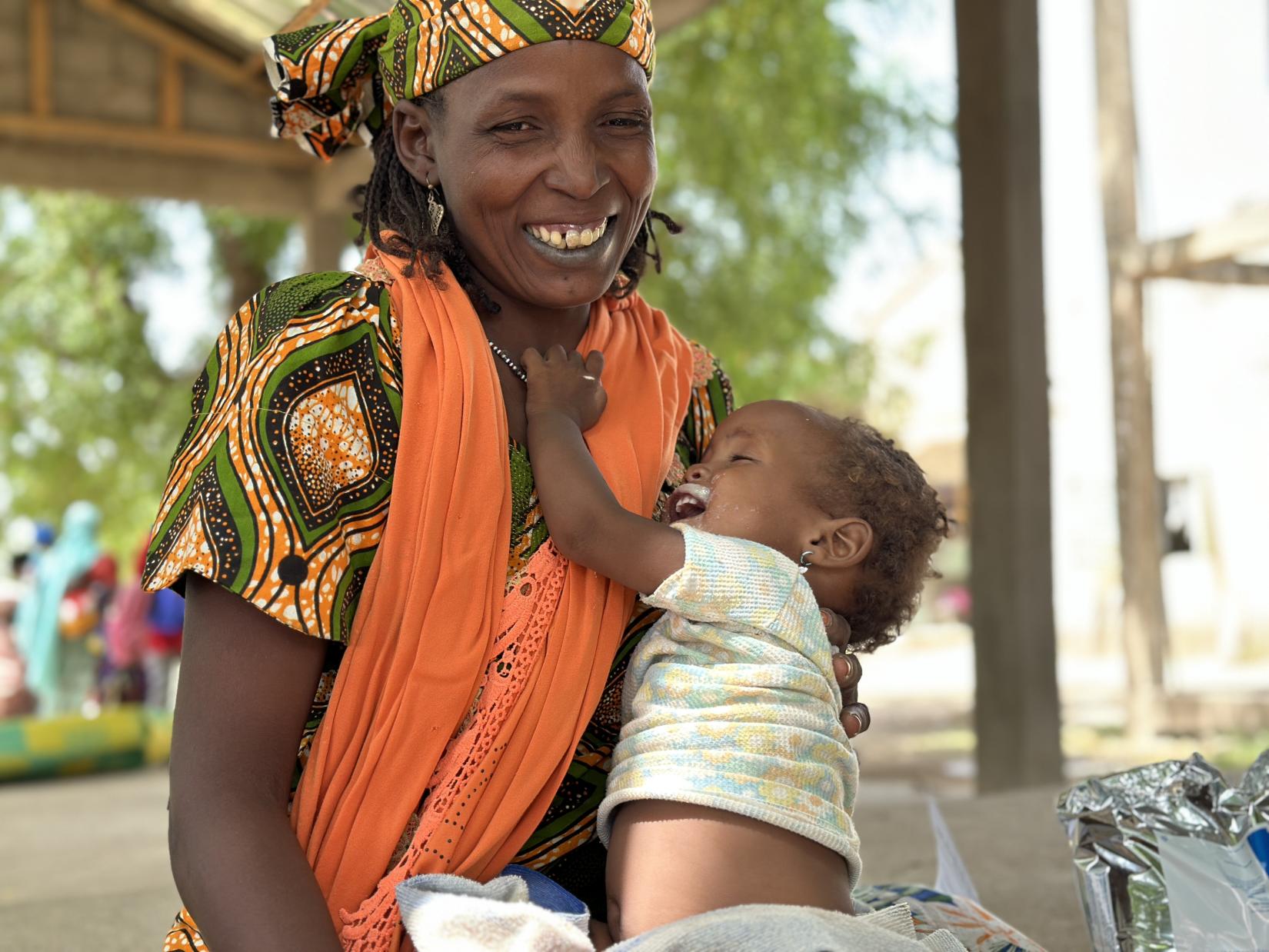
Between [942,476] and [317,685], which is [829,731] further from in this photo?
[942,476]

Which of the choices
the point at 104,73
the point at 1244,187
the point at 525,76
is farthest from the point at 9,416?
the point at 525,76

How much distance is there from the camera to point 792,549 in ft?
7.06

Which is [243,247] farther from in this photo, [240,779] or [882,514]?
[240,779]

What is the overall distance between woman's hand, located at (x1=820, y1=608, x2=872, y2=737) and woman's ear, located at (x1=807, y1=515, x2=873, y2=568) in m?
0.08

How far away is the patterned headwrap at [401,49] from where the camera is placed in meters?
2.02

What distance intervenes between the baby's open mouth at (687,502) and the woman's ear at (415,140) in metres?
0.60

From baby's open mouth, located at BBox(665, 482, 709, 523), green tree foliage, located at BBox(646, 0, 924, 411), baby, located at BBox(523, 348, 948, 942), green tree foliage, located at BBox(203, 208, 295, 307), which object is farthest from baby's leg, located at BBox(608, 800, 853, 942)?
green tree foliage, located at BBox(203, 208, 295, 307)

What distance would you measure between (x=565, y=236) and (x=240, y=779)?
89 centimetres

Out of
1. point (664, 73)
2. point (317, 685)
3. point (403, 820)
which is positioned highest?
point (664, 73)

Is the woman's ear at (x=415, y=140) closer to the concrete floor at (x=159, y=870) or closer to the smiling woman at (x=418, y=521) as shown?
the smiling woman at (x=418, y=521)

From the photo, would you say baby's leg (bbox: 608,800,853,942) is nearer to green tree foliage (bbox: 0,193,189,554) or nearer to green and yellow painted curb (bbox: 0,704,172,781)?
green and yellow painted curb (bbox: 0,704,172,781)

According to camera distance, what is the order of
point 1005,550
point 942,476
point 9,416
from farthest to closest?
point 942,476
point 9,416
point 1005,550

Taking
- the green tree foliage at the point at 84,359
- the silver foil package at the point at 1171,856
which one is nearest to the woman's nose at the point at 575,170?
the silver foil package at the point at 1171,856

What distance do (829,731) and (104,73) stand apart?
28.8ft
